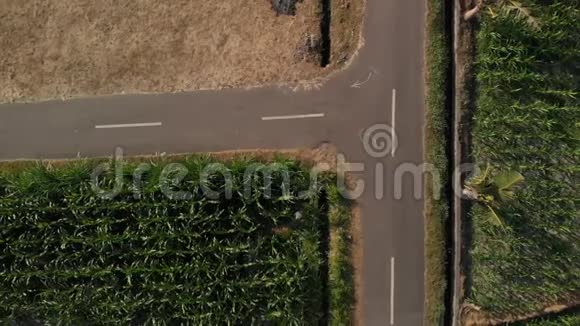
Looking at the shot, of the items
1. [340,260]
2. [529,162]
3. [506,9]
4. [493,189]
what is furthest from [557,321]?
[506,9]

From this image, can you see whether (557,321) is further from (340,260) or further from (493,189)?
(340,260)

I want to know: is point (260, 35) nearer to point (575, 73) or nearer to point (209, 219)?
point (209, 219)

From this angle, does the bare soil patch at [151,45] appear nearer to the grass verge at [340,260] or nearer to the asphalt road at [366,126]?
the asphalt road at [366,126]

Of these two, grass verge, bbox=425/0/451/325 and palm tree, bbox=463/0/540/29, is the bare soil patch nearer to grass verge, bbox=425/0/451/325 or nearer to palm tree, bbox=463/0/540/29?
grass verge, bbox=425/0/451/325

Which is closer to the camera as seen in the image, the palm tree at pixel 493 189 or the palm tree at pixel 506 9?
the palm tree at pixel 506 9

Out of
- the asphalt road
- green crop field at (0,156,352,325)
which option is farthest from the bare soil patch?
green crop field at (0,156,352,325)

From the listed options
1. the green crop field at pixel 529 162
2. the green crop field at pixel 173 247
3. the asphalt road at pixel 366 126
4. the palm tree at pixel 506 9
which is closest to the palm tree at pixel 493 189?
the green crop field at pixel 529 162

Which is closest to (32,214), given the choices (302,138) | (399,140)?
(302,138)
